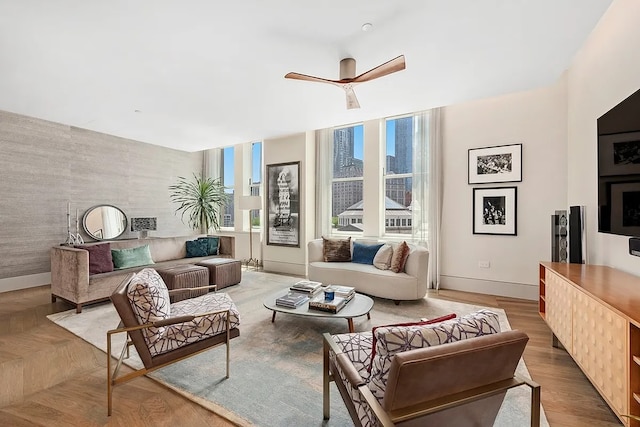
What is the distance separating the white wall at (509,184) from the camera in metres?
3.95

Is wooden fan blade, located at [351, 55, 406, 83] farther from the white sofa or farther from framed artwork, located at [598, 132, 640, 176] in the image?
the white sofa

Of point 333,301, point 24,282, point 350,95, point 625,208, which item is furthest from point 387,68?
point 24,282

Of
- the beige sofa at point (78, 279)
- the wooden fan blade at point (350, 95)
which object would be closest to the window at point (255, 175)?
the beige sofa at point (78, 279)

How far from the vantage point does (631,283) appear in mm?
2033

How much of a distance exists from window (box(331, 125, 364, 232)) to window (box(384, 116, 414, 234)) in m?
0.53

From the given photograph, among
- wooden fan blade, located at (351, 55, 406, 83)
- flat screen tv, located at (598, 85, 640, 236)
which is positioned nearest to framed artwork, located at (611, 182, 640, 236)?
flat screen tv, located at (598, 85, 640, 236)

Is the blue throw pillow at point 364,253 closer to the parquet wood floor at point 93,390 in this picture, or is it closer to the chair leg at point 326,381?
the parquet wood floor at point 93,390

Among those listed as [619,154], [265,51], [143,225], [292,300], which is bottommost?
[292,300]

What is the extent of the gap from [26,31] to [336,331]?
3934 millimetres

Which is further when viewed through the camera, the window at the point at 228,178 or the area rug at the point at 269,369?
the window at the point at 228,178

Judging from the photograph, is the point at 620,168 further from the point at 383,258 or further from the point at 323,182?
the point at 323,182

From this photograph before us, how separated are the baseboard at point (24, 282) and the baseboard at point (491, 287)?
6526mm

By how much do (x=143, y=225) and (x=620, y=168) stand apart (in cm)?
714

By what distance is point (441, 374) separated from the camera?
1054 mm
